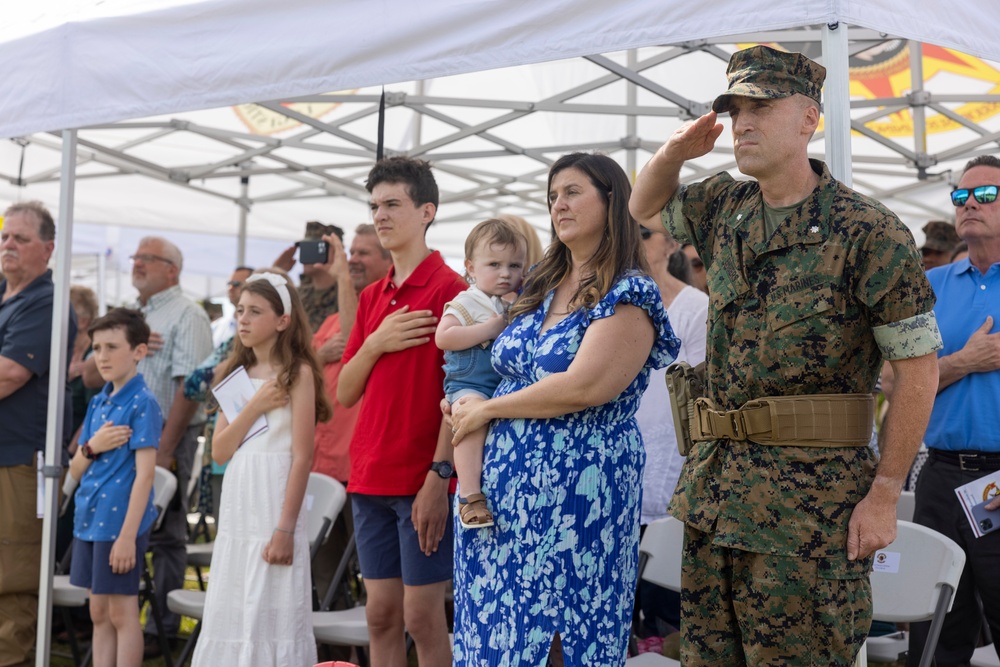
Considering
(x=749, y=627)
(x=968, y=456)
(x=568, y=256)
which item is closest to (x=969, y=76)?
(x=968, y=456)

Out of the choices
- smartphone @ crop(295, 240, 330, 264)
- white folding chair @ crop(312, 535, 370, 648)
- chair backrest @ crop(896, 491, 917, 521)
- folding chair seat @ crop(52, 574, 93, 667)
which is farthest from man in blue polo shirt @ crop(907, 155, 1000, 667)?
folding chair seat @ crop(52, 574, 93, 667)

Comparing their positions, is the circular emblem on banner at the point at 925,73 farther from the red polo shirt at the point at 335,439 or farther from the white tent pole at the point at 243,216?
the white tent pole at the point at 243,216

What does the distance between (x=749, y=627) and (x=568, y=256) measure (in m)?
1.03

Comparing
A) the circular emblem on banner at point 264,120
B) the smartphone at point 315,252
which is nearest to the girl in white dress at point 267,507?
the smartphone at point 315,252

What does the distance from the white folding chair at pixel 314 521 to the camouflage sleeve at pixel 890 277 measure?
2441mm

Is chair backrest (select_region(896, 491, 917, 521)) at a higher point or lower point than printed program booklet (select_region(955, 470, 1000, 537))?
lower

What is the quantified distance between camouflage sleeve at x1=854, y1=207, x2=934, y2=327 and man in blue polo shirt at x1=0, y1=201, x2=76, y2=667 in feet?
10.4

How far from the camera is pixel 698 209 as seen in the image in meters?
2.33

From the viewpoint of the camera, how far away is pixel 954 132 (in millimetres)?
Answer: 7641

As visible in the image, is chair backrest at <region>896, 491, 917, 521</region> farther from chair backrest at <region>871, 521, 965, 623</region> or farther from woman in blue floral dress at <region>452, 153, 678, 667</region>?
woman in blue floral dress at <region>452, 153, 678, 667</region>

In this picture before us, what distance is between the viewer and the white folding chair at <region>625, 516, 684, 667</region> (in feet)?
10.4

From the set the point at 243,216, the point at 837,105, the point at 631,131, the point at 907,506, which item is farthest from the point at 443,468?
the point at 243,216

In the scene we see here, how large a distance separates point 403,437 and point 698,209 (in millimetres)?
1152

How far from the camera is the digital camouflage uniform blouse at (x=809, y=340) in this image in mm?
1994
